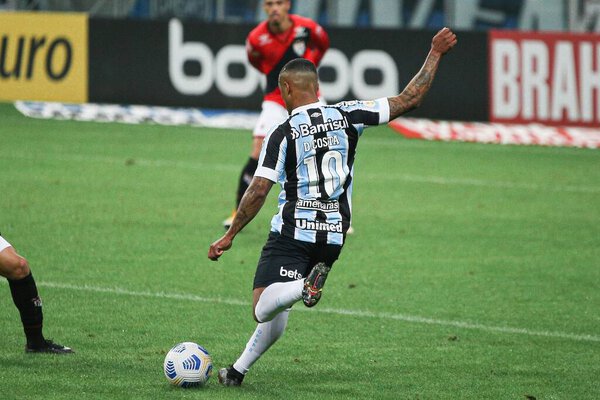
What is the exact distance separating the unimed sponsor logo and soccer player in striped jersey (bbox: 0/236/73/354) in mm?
14919

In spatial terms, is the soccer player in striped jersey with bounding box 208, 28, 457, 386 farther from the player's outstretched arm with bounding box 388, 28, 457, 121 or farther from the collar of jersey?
the player's outstretched arm with bounding box 388, 28, 457, 121

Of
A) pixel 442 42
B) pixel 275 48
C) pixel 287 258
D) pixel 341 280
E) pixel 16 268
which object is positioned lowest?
pixel 341 280

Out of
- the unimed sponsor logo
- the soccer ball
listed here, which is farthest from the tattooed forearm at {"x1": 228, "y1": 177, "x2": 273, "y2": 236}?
the unimed sponsor logo

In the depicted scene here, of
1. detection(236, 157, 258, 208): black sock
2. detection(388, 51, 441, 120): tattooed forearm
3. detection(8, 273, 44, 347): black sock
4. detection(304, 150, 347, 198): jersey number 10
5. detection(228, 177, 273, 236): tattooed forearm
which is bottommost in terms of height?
detection(236, 157, 258, 208): black sock

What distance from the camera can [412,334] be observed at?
27.5 ft

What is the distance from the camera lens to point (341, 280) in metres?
10.2

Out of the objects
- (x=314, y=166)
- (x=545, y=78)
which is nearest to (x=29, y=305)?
(x=314, y=166)

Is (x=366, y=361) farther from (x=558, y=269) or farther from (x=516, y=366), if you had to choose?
(x=558, y=269)

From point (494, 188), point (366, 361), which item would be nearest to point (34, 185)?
point (494, 188)

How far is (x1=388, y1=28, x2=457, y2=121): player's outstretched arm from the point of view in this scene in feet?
23.1

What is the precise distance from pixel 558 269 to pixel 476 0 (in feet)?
44.9

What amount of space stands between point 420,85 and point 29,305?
2670mm

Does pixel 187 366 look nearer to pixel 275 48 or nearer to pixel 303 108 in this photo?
pixel 303 108

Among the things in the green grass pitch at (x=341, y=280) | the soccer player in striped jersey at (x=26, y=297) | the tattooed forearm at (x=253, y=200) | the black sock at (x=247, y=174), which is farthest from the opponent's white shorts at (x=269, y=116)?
the tattooed forearm at (x=253, y=200)
